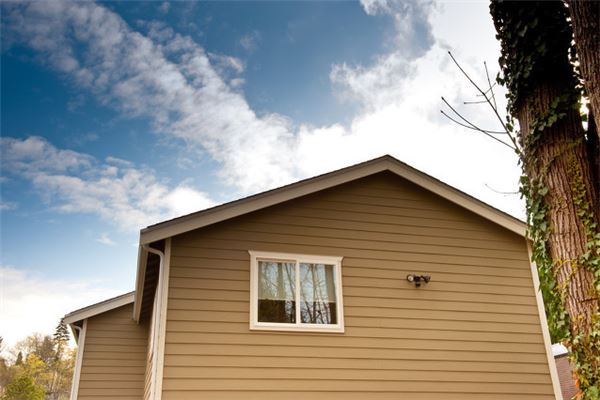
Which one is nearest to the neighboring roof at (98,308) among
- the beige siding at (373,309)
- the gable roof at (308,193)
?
the gable roof at (308,193)

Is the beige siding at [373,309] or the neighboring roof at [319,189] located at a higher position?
the neighboring roof at [319,189]

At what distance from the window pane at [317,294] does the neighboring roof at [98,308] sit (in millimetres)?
5871

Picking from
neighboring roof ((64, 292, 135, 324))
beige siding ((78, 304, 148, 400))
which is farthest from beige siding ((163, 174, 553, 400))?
beige siding ((78, 304, 148, 400))

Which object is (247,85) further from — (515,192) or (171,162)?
(515,192)

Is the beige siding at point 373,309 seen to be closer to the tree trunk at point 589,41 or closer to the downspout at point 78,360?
the tree trunk at point 589,41

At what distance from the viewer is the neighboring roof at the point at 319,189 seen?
7.09 m

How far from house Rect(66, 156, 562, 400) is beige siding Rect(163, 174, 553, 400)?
2 cm

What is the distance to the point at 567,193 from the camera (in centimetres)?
460

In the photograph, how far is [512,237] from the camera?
29.3ft

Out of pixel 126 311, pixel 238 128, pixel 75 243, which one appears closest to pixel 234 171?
pixel 238 128

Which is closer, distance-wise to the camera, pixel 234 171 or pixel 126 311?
pixel 126 311

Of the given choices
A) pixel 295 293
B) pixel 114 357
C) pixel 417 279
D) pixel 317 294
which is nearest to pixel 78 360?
pixel 114 357

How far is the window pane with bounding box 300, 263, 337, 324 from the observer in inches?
292

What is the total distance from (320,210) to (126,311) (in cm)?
618
